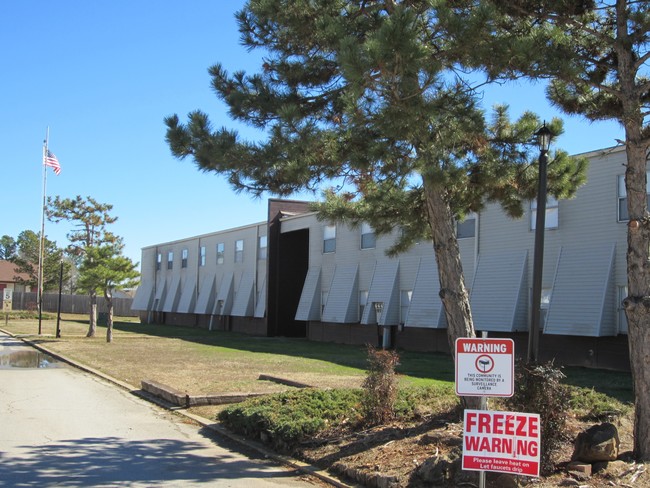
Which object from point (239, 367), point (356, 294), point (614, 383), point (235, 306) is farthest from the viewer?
point (235, 306)

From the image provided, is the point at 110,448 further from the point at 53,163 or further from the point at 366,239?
the point at 53,163

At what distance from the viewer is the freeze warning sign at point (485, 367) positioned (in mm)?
5555

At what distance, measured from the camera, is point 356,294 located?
3175 centimetres

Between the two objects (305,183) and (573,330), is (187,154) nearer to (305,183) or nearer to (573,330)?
(305,183)

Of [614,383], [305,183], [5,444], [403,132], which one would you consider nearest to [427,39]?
[403,132]

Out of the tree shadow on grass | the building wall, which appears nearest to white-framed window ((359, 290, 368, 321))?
the building wall

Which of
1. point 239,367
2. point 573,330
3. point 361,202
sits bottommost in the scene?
point 239,367

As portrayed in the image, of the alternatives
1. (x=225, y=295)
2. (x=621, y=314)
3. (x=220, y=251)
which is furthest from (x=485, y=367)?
(x=220, y=251)

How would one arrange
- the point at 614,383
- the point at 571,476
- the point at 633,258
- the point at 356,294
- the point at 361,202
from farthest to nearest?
1. the point at 356,294
2. the point at 614,383
3. the point at 361,202
4. the point at 633,258
5. the point at 571,476

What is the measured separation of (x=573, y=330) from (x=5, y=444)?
1610cm

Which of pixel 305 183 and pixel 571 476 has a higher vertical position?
pixel 305 183

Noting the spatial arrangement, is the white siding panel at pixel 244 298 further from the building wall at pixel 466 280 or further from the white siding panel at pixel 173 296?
the white siding panel at pixel 173 296

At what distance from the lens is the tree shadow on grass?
734 centimetres

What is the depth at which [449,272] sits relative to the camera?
8.50 m
